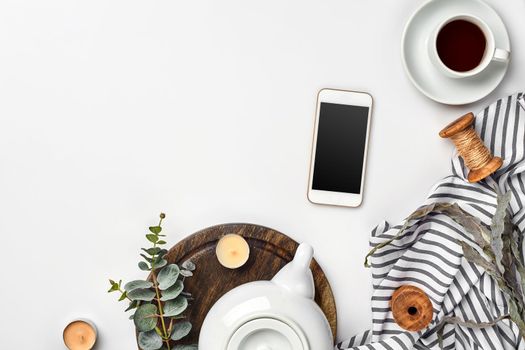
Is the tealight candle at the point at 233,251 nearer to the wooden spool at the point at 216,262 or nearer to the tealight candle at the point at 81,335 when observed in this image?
the wooden spool at the point at 216,262

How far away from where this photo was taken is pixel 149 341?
1079mm

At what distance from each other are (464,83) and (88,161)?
0.69 metres

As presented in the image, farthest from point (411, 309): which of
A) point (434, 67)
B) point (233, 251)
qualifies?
point (434, 67)

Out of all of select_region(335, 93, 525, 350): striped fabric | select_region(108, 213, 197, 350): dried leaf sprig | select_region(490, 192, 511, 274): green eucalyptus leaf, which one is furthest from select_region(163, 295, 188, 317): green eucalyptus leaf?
select_region(490, 192, 511, 274): green eucalyptus leaf

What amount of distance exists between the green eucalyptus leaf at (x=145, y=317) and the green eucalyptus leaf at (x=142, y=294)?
0.05 ft

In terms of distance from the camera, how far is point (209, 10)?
3.70ft

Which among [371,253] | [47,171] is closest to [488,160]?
[371,253]

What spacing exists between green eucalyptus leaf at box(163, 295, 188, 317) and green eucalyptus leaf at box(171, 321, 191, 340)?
0.10 ft

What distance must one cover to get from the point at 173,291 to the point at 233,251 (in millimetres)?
125

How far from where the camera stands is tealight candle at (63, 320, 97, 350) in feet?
3.74

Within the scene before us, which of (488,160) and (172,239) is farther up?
(488,160)

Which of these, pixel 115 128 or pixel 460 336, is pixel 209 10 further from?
pixel 460 336

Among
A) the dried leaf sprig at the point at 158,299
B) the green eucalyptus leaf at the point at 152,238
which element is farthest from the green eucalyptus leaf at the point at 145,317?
the green eucalyptus leaf at the point at 152,238

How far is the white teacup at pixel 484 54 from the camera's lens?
105 cm
